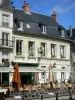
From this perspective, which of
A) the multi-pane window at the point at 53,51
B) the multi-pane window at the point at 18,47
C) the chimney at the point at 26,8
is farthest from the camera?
the chimney at the point at 26,8

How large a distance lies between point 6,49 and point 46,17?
38.4ft

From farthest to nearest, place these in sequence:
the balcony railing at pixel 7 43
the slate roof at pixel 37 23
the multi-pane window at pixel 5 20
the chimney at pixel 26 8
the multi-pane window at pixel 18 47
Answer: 1. the chimney at pixel 26 8
2. the slate roof at pixel 37 23
3. the multi-pane window at pixel 18 47
4. the multi-pane window at pixel 5 20
5. the balcony railing at pixel 7 43

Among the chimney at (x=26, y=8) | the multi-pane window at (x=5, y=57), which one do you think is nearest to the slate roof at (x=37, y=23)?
the chimney at (x=26, y=8)

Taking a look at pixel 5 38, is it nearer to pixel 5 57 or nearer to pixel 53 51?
pixel 5 57

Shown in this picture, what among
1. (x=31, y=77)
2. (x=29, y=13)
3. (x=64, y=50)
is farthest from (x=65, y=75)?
(x=29, y=13)

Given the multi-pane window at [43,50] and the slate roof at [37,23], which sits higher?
the slate roof at [37,23]

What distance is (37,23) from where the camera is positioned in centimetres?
4025

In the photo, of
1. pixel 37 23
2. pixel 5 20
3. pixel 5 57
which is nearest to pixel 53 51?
pixel 37 23

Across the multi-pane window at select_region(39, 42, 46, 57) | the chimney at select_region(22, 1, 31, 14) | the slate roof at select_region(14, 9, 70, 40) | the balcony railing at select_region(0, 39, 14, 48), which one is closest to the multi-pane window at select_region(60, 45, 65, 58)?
the slate roof at select_region(14, 9, 70, 40)

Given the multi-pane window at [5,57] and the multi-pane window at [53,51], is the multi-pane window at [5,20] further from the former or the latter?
the multi-pane window at [53,51]

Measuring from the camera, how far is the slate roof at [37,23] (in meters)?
38.2

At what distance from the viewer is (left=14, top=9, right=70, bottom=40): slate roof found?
125ft

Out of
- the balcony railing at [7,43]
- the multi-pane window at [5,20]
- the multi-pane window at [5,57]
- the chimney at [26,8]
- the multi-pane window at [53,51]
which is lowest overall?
the multi-pane window at [5,57]

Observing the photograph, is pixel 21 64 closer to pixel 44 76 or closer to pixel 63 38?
pixel 44 76
